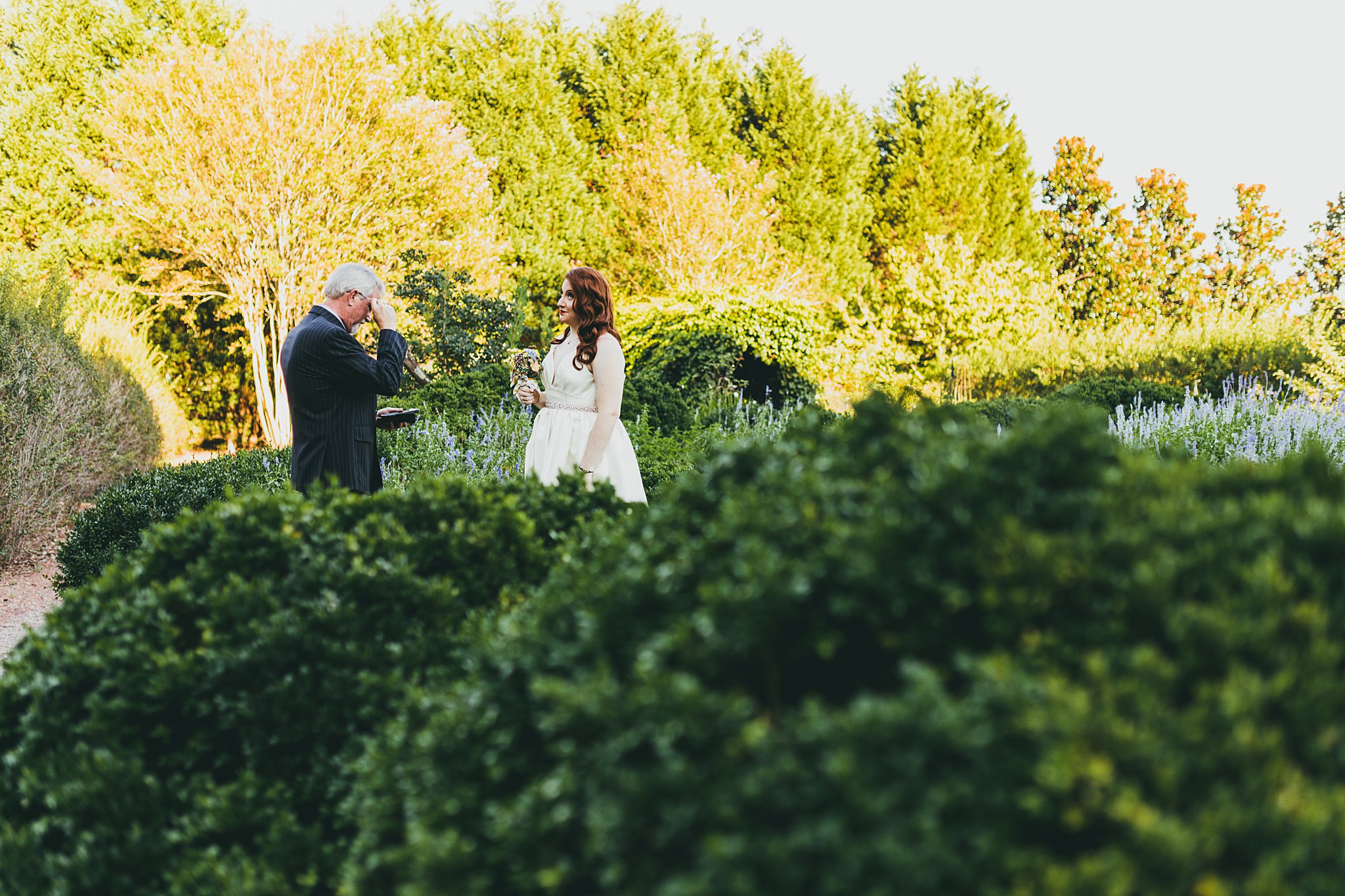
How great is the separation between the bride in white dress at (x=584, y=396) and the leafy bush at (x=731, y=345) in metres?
6.40

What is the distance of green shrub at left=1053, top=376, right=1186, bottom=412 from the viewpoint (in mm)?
10867

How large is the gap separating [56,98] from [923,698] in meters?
22.0

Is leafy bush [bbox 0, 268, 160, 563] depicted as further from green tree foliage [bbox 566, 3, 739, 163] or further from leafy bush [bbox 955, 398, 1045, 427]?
green tree foliage [bbox 566, 3, 739, 163]

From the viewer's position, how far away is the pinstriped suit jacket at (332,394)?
4297 mm

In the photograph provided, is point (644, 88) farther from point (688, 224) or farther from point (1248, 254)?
point (1248, 254)

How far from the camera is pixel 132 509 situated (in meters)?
6.39

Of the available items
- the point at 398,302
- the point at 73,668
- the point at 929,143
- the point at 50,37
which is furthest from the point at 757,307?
the point at 50,37

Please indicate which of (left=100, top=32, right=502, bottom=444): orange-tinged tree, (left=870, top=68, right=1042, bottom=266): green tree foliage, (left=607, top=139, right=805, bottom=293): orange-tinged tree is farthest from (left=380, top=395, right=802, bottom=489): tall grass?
(left=870, top=68, right=1042, bottom=266): green tree foliage

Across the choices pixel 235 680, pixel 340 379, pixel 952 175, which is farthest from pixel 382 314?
pixel 952 175

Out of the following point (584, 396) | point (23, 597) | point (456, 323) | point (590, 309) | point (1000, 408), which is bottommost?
point (23, 597)

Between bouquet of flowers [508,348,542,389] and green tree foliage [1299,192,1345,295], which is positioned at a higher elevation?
green tree foliage [1299,192,1345,295]

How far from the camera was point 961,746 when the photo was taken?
3.94 ft

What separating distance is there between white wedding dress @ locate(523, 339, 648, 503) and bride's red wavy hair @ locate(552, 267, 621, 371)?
171 mm

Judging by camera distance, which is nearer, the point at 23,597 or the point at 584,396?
the point at 584,396
